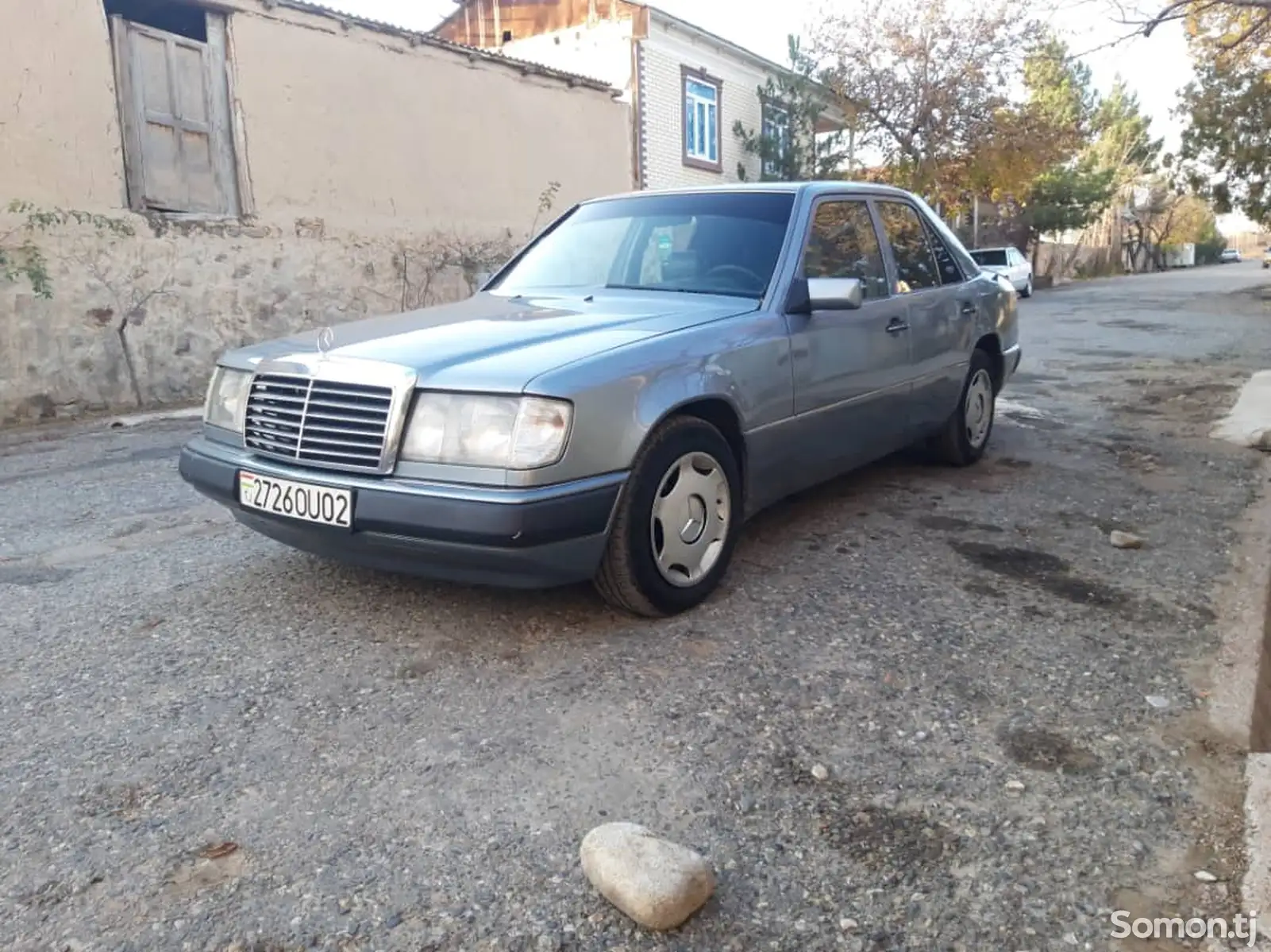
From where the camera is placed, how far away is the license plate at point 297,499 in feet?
9.88

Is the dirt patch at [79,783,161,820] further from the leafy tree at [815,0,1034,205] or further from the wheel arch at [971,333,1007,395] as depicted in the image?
the leafy tree at [815,0,1034,205]

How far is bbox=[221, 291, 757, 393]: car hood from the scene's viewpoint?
3004 millimetres

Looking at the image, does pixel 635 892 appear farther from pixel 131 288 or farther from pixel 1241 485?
pixel 131 288

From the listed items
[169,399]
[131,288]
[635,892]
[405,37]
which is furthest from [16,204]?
[635,892]

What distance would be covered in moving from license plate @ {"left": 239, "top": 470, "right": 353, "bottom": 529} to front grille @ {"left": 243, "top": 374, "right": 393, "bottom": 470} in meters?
0.09

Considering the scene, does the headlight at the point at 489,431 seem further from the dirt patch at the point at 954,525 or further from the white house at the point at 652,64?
the white house at the point at 652,64

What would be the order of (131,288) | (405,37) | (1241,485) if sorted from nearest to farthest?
(1241,485) → (131,288) → (405,37)

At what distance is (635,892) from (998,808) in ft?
3.10

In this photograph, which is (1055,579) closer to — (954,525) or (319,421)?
(954,525)

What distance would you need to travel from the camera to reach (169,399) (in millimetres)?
9500

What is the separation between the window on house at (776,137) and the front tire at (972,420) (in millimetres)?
15935

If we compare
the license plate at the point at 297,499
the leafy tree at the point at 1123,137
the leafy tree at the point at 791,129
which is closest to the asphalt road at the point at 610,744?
the license plate at the point at 297,499

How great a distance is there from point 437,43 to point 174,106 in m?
3.48

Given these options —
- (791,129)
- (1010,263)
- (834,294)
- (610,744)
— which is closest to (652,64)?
(791,129)
